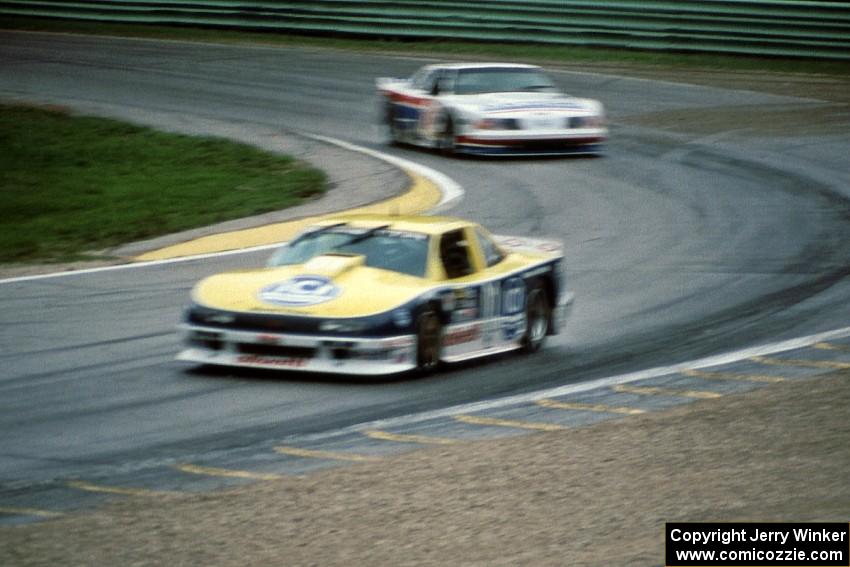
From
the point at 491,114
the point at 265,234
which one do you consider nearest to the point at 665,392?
the point at 265,234

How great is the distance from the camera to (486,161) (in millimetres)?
23234

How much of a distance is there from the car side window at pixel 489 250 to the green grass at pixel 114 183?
5132 millimetres

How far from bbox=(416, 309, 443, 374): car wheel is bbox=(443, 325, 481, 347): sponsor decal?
9 cm

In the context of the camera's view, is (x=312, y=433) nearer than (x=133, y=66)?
Yes

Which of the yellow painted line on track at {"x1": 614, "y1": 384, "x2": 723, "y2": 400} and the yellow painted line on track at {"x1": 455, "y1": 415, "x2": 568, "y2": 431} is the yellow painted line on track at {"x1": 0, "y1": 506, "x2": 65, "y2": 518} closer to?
the yellow painted line on track at {"x1": 455, "y1": 415, "x2": 568, "y2": 431}

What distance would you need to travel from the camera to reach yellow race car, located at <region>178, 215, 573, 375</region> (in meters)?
11.2

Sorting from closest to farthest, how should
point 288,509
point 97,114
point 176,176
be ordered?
point 288,509, point 176,176, point 97,114

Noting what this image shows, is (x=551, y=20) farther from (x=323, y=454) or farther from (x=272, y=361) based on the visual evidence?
(x=323, y=454)

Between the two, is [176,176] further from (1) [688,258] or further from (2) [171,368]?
(2) [171,368]

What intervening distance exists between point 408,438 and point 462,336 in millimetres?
2214

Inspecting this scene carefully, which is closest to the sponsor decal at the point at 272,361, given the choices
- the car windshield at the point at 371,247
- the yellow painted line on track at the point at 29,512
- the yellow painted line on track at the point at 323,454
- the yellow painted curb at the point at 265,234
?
the car windshield at the point at 371,247

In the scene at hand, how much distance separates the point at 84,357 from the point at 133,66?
69.1ft

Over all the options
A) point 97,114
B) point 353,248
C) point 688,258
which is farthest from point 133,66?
point 353,248

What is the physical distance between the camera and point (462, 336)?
11883 mm
